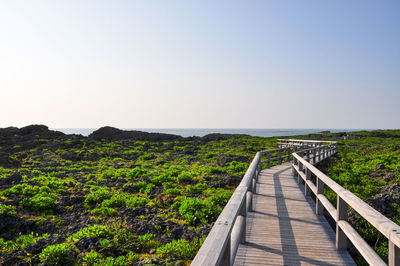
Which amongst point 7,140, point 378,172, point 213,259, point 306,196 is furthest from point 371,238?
point 7,140

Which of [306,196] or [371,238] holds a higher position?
[306,196]

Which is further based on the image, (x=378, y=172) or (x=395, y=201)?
(x=378, y=172)

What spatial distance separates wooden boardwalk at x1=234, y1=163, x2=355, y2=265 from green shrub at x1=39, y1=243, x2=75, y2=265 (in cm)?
375

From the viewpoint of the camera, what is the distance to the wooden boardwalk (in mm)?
4102

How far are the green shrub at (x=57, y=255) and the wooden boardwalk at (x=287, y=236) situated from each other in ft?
12.3

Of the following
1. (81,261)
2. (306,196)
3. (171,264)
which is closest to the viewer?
(171,264)

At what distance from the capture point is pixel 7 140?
3875 cm

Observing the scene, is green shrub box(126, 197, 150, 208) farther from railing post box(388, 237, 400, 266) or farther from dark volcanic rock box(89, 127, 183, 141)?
dark volcanic rock box(89, 127, 183, 141)

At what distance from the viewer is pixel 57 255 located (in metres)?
5.60

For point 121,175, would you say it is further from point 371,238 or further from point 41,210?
point 371,238

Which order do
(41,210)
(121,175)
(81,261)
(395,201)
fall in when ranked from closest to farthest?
1. (81,261)
2. (395,201)
3. (41,210)
4. (121,175)

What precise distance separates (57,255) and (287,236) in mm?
4809

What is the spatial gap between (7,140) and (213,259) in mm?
46680

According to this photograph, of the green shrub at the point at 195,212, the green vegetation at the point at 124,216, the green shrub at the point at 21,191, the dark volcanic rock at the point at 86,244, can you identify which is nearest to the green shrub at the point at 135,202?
the green vegetation at the point at 124,216
